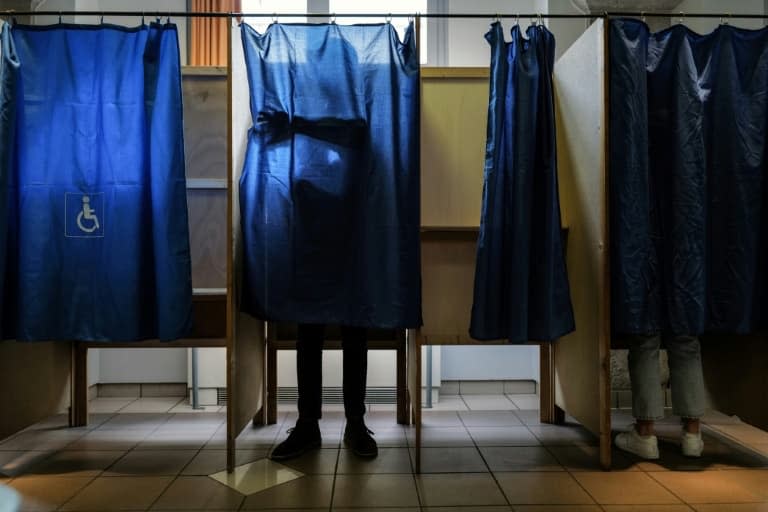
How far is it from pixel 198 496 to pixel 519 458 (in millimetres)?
1276

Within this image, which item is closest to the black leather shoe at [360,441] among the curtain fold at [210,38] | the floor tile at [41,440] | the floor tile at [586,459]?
the floor tile at [586,459]

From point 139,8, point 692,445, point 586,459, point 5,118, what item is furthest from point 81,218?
point 692,445

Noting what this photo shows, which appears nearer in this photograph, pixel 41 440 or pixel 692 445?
pixel 692 445

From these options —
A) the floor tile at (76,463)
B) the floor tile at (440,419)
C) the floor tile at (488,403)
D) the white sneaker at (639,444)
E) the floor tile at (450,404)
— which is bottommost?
the floor tile at (450,404)

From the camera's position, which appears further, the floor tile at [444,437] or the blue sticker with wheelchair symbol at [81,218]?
the floor tile at [444,437]

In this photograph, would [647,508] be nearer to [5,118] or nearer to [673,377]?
[673,377]

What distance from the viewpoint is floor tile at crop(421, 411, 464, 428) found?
290 centimetres

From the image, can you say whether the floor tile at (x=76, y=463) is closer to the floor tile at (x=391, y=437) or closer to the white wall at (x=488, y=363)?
the floor tile at (x=391, y=437)

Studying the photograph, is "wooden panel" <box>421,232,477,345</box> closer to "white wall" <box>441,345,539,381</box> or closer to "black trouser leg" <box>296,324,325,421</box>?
"black trouser leg" <box>296,324,325,421</box>

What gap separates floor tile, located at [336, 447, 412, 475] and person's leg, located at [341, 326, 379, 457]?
0.11ft

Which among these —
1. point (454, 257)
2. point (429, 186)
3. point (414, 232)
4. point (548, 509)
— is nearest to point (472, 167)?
point (429, 186)

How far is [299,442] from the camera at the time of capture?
7.90 feet

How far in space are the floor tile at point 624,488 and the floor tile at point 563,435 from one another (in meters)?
0.38

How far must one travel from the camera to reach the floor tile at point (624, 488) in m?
1.95
